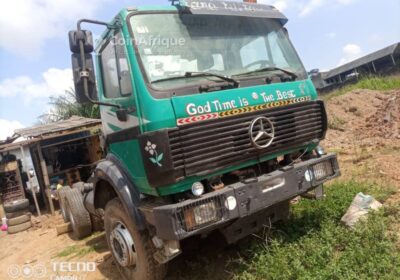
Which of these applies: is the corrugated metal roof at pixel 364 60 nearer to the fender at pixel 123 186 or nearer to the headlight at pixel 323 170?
the headlight at pixel 323 170

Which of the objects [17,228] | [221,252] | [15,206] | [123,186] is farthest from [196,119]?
[15,206]

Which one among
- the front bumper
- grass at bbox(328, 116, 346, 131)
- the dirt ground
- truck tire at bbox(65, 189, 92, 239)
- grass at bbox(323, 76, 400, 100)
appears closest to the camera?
the front bumper

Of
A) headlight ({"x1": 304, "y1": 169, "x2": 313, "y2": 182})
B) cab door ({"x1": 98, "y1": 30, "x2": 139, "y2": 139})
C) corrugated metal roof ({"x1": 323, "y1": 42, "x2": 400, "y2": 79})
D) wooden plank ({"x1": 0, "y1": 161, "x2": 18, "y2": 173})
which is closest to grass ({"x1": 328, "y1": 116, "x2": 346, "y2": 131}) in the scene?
headlight ({"x1": 304, "y1": 169, "x2": 313, "y2": 182})

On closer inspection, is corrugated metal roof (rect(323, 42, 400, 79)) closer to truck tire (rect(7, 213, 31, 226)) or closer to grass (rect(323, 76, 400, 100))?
grass (rect(323, 76, 400, 100))

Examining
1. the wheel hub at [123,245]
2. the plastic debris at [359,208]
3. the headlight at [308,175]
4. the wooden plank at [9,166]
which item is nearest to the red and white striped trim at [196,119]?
the headlight at [308,175]

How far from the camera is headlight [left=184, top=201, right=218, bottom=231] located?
285 cm

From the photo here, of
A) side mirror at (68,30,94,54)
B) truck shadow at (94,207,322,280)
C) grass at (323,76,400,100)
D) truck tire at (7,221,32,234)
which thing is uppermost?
side mirror at (68,30,94,54)

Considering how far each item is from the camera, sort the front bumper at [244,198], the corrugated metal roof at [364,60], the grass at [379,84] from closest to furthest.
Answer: the front bumper at [244,198], the grass at [379,84], the corrugated metal roof at [364,60]

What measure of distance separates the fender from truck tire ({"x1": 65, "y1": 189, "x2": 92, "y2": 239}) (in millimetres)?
2778

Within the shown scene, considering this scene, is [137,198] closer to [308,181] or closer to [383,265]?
[308,181]

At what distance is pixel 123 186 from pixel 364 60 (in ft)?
59.7

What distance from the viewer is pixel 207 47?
11.4ft

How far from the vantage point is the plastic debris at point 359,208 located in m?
3.77

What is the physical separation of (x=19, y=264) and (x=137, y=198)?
4.27 m
